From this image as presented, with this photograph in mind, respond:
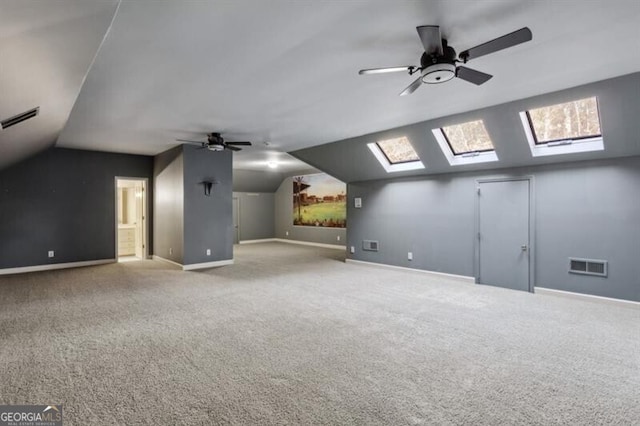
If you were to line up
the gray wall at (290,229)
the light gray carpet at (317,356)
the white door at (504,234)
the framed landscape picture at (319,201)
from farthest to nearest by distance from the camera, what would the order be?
the gray wall at (290,229) → the framed landscape picture at (319,201) → the white door at (504,234) → the light gray carpet at (317,356)

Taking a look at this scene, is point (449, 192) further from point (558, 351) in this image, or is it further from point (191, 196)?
point (191, 196)

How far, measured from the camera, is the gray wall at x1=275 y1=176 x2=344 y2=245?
37.8 ft

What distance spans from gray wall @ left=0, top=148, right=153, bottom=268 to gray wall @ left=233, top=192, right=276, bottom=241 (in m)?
4.89

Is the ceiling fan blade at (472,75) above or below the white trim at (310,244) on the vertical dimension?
above

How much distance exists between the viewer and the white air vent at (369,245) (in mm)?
7832

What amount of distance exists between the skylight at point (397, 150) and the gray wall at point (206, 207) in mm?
3699

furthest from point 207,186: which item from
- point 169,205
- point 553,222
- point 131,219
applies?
point 553,222

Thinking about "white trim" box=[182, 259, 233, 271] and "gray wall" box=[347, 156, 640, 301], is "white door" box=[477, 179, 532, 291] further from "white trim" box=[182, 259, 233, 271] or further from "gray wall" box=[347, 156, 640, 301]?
"white trim" box=[182, 259, 233, 271]

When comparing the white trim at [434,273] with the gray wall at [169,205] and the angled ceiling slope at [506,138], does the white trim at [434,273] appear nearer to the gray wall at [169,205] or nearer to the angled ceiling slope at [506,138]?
the angled ceiling slope at [506,138]

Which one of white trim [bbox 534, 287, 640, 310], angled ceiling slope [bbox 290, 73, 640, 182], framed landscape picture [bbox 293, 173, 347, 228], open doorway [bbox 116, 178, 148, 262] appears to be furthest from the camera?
framed landscape picture [bbox 293, 173, 347, 228]

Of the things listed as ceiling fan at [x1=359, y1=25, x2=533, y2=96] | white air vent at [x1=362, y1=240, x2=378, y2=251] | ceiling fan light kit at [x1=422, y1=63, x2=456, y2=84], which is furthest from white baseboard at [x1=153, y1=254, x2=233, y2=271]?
ceiling fan light kit at [x1=422, y1=63, x2=456, y2=84]

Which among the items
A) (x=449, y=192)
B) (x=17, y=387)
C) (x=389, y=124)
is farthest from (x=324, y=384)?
(x=449, y=192)

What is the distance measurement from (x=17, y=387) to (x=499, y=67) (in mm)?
5145

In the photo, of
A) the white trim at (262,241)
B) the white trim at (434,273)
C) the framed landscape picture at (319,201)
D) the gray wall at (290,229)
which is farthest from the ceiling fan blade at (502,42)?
the white trim at (262,241)
